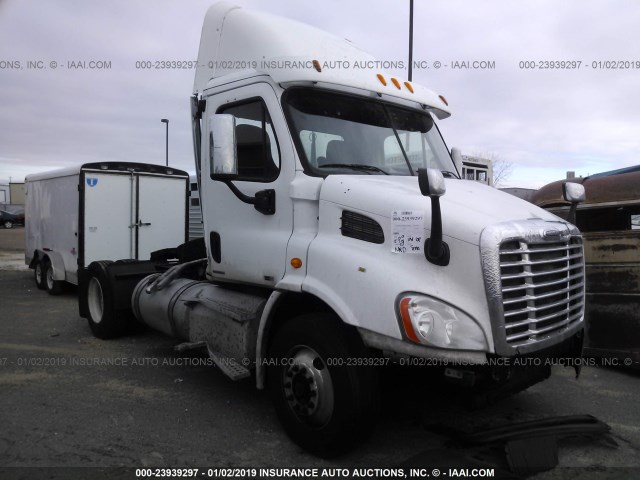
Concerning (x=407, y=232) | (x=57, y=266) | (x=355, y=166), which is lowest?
(x=57, y=266)

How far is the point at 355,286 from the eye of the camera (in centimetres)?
343

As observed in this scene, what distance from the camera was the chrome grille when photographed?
3.25m

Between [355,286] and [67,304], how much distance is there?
26.9 feet

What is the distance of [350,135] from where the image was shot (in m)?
4.25

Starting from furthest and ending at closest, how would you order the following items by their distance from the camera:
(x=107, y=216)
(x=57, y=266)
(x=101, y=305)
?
1. (x=57, y=266)
2. (x=107, y=216)
3. (x=101, y=305)

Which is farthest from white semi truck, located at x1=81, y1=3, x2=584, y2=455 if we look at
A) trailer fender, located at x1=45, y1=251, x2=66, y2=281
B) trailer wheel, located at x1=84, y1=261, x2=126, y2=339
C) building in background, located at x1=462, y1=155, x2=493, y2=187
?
building in background, located at x1=462, y1=155, x2=493, y2=187

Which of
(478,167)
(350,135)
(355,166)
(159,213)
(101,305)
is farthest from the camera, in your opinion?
(478,167)

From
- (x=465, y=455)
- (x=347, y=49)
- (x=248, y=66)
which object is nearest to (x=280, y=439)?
(x=465, y=455)

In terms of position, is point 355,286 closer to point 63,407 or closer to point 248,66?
point 248,66

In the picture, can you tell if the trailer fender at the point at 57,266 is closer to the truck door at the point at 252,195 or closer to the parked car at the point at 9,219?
the truck door at the point at 252,195

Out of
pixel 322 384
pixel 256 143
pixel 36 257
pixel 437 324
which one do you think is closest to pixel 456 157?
pixel 256 143

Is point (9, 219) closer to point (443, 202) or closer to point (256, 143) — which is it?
point (256, 143)

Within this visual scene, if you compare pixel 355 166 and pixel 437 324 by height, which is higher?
pixel 355 166

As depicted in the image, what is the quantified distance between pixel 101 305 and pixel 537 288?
5726 mm
